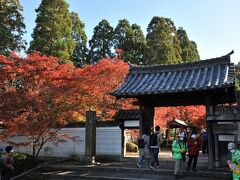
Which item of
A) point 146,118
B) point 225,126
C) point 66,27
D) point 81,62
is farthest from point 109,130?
point 81,62

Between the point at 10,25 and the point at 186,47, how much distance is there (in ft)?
101

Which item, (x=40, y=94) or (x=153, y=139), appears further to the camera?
(x=40, y=94)

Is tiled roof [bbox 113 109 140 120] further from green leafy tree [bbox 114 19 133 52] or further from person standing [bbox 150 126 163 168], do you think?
green leafy tree [bbox 114 19 133 52]

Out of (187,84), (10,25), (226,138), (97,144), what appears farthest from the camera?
(10,25)

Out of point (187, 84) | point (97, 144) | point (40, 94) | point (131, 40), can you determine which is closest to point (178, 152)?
point (187, 84)

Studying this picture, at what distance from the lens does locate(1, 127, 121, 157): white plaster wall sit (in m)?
19.6

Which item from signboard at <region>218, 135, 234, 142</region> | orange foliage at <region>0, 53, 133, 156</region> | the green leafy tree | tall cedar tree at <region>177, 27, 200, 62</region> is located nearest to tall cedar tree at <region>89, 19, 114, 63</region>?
the green leafy tree

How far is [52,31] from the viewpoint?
1265 inches

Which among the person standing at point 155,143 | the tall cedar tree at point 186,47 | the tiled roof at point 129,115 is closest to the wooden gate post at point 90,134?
the tiled roof at point 129,115

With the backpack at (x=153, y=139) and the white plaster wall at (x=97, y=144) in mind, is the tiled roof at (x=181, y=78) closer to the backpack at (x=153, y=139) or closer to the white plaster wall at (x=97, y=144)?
the backpack at (x=153, y=139)

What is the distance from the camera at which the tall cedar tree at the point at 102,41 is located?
4812cm

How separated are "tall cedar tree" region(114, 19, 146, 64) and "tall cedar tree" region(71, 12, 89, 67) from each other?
4632 mm

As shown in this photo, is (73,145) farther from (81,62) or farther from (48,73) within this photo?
(81,62)

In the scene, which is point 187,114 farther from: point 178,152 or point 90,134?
point 178,152
